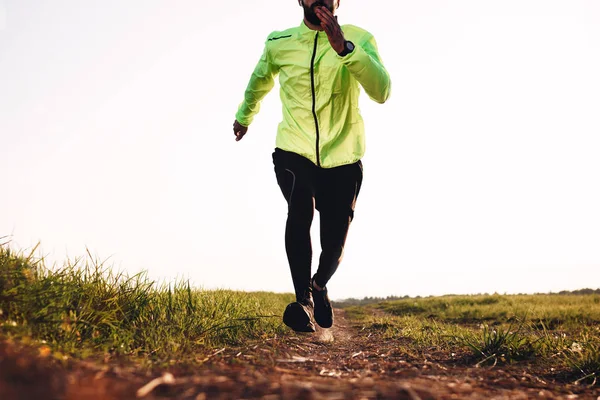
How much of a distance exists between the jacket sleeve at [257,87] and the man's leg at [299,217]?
3.29ft

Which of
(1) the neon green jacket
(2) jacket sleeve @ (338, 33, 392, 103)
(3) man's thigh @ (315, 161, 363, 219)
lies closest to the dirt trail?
(3) man's thigh @ (315, 161, 363, 219)

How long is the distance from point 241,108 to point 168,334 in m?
2.79

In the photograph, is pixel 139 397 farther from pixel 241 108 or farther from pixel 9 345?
pixel 241 108

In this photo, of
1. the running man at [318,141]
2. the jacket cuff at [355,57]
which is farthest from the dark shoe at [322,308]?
the jacket cuff at [355,57]

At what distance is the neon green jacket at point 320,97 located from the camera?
14.0 feet

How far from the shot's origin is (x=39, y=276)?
3.03 meters

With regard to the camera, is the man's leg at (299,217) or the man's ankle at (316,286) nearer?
the man's leg at (299,217)

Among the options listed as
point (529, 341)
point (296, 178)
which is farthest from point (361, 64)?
point (529, 341)

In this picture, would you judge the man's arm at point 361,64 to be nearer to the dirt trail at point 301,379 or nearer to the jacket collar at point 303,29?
the jacket collar at point 303,29

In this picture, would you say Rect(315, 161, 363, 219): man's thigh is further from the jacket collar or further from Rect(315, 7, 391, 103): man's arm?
the jacket collar

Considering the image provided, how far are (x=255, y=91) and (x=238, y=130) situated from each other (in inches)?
18.8

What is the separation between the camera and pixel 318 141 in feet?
14.1

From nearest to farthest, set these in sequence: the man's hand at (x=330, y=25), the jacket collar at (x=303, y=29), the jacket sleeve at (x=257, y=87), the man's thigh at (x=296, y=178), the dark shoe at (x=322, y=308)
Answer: the man's hand at (x=330, y=25)
the man's thigh at (x=296, y=178)
the jacket collar at (x=303, y=29)
the dark shoe at (x=322, y=308)
the jacket sleeve at (x=257, y=87)

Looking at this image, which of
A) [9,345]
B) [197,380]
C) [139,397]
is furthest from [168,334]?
[139,397]
